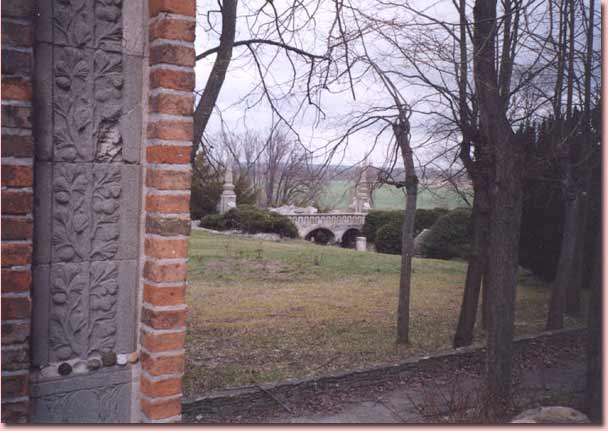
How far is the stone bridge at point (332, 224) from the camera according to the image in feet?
92.6

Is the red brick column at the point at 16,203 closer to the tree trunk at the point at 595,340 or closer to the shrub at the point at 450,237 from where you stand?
the tree trunk at the point at 595,340

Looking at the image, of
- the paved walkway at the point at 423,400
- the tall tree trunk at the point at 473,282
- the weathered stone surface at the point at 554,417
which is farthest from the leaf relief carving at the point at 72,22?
the tall tree trunk at the point at 473,282

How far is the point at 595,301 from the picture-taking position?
16.5ft

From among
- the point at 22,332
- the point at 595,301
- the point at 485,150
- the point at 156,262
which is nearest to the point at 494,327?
the point at 595,301

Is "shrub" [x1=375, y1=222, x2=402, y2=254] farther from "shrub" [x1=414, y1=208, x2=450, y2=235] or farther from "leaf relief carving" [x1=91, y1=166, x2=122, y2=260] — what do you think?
"leaf relief carving" [x1=91, y1=166, x2=122, y2=260]

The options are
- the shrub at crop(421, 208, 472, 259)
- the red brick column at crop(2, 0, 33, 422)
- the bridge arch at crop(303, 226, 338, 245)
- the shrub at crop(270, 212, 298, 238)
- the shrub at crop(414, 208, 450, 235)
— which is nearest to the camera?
the red brick column at crop(2, 0, 33, 422)

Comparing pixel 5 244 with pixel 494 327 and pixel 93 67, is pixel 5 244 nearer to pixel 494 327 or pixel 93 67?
pixel 93 67

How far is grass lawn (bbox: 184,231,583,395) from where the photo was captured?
24.1 feet

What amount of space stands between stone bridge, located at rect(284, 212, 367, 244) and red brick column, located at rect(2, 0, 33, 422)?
2517cm

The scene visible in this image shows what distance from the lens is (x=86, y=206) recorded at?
8.63 ft

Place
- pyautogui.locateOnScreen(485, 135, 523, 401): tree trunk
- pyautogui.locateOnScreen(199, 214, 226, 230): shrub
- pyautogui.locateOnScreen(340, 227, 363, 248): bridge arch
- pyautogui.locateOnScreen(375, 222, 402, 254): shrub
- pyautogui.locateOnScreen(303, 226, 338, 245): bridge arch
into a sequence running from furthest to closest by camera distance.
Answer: pyautogui.locateOnScreen(340, 227, 363, 248): bridge arch → pyautogui.locateOnScreen(303, 226, 338, 245): bridge arch → pyautogui.locateOnScreen(199, 214, 226, 230): shrub → pyautogui.locateOnScreen(375, 222, 402, 254): shrub → pyautogui.locateOnScreen(485, 135, 523, 401): tree trunk

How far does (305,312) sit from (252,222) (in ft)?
42.4

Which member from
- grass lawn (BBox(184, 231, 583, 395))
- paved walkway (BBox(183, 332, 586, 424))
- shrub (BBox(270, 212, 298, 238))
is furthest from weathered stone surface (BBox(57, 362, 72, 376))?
shrub (BBox(270, 212, 298, 238))

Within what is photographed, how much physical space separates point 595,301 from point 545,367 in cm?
291
